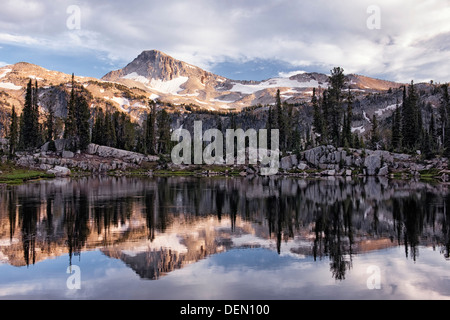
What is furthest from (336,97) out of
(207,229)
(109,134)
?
(207,229)

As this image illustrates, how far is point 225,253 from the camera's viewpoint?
18.5 meters

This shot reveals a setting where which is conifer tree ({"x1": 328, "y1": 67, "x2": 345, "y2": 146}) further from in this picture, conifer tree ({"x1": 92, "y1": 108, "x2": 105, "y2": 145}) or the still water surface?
conifer tree ({"x1": 92, "y1": 108, "x2": 105, "y2": 145})

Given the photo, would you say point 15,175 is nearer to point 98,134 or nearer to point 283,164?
point 98,134

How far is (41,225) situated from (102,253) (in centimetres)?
955

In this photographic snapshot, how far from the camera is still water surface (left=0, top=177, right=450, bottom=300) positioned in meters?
13.1

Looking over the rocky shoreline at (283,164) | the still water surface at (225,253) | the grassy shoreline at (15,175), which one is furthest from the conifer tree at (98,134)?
the still water surface at (225,253)

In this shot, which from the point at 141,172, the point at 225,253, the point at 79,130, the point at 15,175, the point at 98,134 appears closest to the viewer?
the point at 225,253

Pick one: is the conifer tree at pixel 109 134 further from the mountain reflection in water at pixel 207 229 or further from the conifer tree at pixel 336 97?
the mountain reflection in water at pixel 207 229

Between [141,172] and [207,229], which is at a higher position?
[141,172]

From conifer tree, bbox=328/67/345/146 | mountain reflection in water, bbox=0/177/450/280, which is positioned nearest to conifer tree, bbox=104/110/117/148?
conifer tree, bbox=328/67/345/146

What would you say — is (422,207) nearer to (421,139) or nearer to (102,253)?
(102,253)

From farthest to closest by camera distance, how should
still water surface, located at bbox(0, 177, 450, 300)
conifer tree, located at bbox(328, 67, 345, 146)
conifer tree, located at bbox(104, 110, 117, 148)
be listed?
1. conifer tree, located at bbox(104, 110, 117, 148)
2. conifer tree, located at bbox(328, 67, 345, 146)
3. still water surface, located at bbox(0, 177, 450, 300)

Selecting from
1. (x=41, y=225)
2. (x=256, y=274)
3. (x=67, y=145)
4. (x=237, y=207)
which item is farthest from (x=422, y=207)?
(x=67, y=145)

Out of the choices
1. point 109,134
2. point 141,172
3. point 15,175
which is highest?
point 109,134
